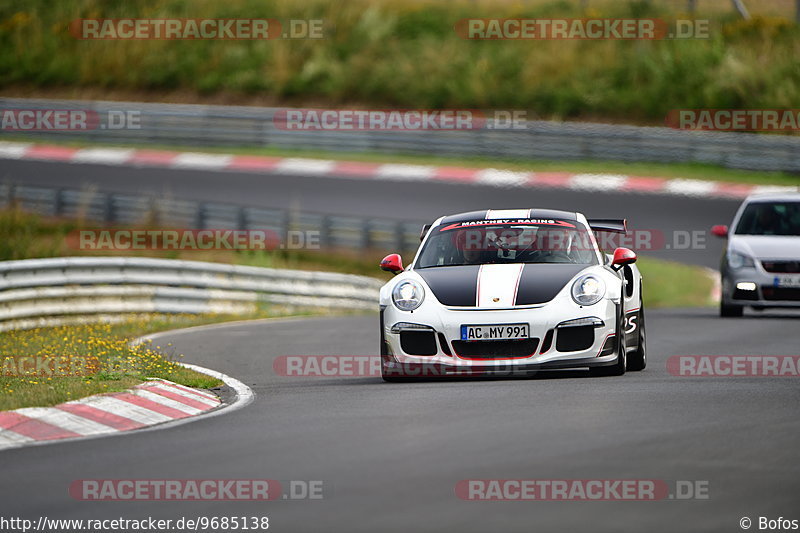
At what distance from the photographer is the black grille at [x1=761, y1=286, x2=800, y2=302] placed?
1769 centimetres

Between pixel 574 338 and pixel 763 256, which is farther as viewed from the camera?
pixel 763 256

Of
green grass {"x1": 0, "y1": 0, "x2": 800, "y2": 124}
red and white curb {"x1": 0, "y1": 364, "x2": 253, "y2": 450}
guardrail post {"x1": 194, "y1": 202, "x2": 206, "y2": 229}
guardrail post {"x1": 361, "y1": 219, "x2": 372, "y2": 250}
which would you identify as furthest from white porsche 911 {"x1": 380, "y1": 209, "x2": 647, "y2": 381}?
green grass {"x1": 0, "y1": 0, "x2": 800, "y2": 124}

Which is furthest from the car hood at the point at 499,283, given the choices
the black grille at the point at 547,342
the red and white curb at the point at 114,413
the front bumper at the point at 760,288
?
the front bumper at the point at 760,288

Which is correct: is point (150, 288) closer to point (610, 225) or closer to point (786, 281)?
point (786, 281)

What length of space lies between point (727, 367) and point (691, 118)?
27.5 meters

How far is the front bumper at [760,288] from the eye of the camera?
58.1 feet

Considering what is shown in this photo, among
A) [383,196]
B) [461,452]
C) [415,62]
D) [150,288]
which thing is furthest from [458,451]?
[415,62]

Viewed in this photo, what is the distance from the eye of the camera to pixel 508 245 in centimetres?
1195

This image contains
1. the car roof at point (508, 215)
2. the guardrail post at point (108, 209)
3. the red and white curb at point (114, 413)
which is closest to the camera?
the red and white curb at point (114, 413)

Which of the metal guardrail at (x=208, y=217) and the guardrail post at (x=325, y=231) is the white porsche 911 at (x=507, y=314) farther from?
the guardrail post at (x=325, y=231)

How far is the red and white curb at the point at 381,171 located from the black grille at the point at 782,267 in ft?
43.3

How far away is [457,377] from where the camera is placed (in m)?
11.5

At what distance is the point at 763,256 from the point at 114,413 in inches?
409

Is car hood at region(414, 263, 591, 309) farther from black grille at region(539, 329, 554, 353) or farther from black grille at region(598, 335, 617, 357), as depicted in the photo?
black grille at region(598, 335, 617, 357)
